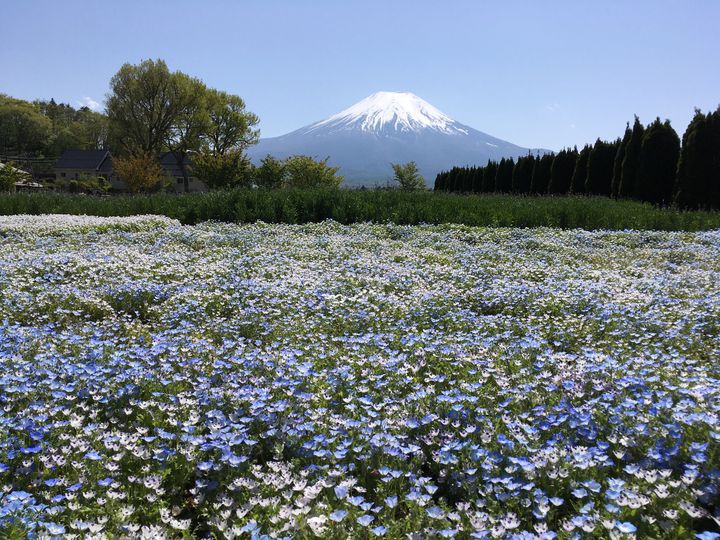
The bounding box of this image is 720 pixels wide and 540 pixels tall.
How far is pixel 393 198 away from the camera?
16250 mm

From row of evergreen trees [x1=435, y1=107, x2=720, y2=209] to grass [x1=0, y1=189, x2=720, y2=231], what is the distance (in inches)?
125

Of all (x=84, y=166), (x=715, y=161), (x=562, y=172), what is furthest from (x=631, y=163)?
(x=84, y=166)

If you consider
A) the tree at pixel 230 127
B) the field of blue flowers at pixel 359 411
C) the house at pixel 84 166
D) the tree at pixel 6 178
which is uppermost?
the tree at pixel 230 127

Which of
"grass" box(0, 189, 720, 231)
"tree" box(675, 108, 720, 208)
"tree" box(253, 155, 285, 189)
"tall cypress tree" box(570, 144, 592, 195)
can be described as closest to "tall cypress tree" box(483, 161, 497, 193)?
"tall cypress tree" box(570, 144, 592, 195)

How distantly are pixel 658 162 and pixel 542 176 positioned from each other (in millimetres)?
10273

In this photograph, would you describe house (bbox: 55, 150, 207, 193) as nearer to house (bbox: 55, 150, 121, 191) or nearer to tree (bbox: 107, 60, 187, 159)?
house (bbox: 55, 150, 121, 191)

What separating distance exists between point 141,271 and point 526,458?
5.98 meters

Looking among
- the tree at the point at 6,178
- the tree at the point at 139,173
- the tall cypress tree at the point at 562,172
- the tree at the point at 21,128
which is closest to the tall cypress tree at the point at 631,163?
the tall cypress tree at the point at 562,172

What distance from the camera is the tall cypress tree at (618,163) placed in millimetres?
21359

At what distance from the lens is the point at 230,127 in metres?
56.3

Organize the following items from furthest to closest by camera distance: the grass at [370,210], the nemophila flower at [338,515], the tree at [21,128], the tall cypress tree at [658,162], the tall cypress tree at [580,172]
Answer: the tree at [21,128] → the tall cypress tree at [580,172] → the tall cypress tree at [658,162] → the grass at [370,210] → the nemophila flower at [338,515]

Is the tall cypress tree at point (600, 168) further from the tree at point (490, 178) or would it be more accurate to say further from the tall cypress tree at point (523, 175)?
the tree at point (490, 178)

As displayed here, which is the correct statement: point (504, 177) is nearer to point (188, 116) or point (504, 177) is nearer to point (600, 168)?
point (600, 168)

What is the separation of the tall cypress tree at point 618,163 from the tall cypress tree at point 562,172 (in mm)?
4896
